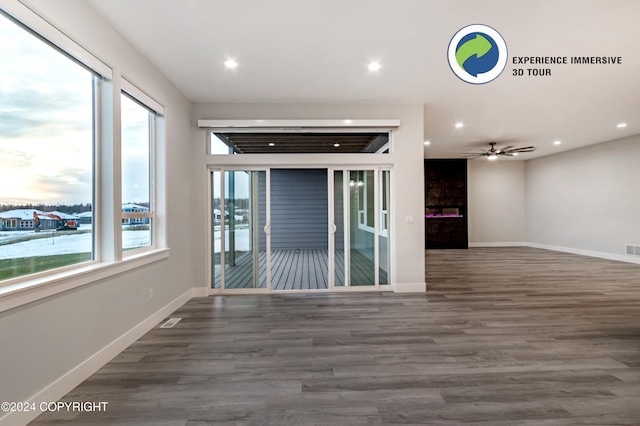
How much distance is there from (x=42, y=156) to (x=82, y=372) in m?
1.63

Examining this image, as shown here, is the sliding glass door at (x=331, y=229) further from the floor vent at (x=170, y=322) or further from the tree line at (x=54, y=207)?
the tree line at (x=54, y=207)

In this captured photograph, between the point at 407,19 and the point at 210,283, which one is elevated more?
the point at 407,19

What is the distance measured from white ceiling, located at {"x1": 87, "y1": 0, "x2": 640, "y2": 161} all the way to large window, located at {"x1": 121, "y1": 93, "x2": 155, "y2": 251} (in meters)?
0.64

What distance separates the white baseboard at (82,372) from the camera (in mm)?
1730

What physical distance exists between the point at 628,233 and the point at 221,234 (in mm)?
8945

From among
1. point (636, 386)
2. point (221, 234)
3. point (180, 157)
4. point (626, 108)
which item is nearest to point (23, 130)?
point (180, 157)

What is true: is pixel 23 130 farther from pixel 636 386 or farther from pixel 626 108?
pixel 626 108

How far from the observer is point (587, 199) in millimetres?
7590

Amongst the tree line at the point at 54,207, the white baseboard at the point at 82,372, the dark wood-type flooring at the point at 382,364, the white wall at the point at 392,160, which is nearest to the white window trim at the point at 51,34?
the tree line at the point at 54,207

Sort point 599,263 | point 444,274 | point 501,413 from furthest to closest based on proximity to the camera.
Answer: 1. point 599,263
2. point 444,274
3. point 501,413

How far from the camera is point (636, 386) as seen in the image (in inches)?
81.6

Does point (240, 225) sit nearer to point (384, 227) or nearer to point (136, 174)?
point (136, 174)

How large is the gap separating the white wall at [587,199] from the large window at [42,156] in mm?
9980

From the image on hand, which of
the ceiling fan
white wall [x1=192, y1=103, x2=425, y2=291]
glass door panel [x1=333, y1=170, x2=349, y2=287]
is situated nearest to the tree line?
white wall [x1=192, y1=103, x2=425, y2=291]
